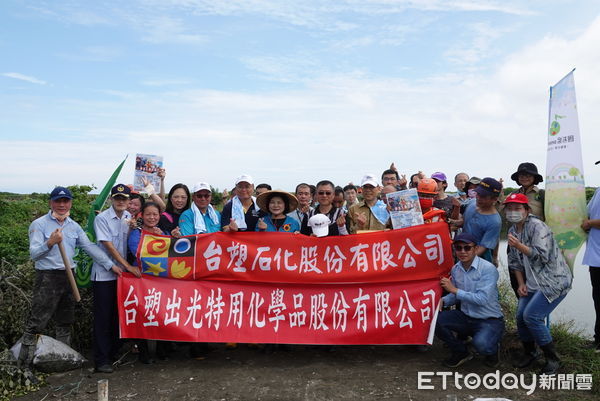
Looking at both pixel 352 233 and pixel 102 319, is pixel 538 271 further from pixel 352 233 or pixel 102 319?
pixel 102 319

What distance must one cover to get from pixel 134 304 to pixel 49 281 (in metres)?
0.97

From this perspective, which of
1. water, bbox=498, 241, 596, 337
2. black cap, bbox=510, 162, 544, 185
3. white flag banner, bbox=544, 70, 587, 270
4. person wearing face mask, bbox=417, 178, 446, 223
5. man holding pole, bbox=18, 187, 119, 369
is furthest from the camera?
water, bbox=498, 241, 596, 337

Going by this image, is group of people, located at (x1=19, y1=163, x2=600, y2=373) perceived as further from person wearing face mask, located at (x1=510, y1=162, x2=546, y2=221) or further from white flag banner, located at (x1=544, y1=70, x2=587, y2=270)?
white flag banner, located at (x1=544, y1=70, x2=587, y2=270)

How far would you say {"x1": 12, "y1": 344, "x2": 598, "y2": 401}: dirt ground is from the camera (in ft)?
15.9

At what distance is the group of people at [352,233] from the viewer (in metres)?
5.00

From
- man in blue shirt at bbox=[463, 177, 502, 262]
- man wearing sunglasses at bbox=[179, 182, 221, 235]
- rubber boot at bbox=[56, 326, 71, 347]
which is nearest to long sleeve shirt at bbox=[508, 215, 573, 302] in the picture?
man in blue shirt at bbox=[463, 177, 502, 262]

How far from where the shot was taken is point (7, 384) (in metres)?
5.09

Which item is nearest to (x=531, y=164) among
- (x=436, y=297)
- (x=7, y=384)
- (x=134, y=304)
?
(x=436, y=297)

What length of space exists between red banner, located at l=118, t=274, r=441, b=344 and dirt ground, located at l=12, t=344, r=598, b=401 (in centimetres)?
31

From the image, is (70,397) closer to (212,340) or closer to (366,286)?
(212,340)

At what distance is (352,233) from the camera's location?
6.12 metres

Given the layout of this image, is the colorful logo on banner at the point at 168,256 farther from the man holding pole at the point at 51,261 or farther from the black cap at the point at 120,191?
the black cap at the point at 120,191

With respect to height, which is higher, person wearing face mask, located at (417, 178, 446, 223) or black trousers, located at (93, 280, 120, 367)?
person wearing face mask, located at (417, 178, 446, 223)
